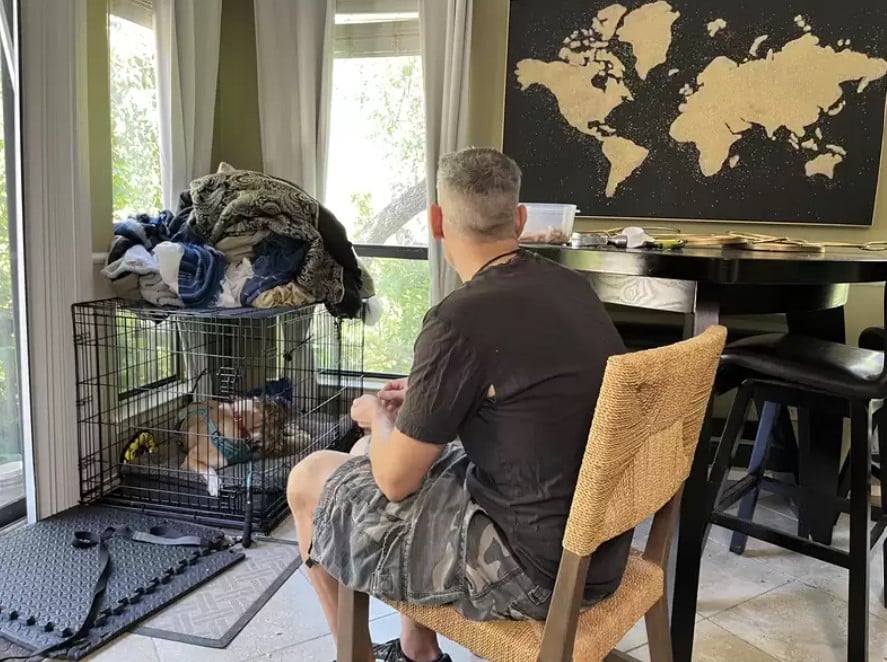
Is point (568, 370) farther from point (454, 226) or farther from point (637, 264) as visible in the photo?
point (637, 264)

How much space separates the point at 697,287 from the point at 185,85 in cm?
232

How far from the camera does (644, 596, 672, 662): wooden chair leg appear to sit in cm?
134

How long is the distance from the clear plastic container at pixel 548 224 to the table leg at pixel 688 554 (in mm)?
608

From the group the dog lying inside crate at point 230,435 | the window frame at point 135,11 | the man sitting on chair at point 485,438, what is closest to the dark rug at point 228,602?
the dog lying inside crate at point 230,435

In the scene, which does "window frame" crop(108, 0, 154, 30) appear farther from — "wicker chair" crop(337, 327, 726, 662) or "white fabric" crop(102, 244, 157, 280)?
"wicker chair" crop(337, 327, 726, 662)

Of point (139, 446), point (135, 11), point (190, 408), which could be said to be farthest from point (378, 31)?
point (139, 446)

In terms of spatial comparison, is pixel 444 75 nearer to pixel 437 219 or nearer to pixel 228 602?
pixel 437 219

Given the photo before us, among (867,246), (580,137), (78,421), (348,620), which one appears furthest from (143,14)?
(867,246)

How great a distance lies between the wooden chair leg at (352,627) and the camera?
4.04 feet

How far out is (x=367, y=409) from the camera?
134cm

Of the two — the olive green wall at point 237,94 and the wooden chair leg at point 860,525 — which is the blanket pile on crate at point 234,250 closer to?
the olive green wall at point 237,94

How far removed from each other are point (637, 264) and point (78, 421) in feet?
6.47

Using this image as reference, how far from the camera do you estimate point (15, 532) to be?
87.7 inches

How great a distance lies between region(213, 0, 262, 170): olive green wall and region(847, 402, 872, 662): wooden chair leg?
2662 millimetres
